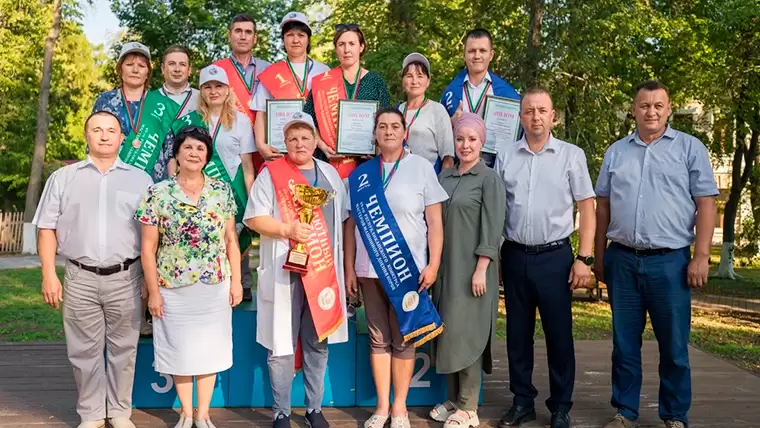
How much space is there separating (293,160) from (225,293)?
78cm

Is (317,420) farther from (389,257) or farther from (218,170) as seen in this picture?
(218,170)

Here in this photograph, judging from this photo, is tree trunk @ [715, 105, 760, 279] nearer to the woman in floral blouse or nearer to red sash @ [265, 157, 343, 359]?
red sash @ [265, 157, 343, 359]

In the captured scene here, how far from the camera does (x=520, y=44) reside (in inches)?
418

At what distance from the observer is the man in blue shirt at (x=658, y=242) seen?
3.90 metres

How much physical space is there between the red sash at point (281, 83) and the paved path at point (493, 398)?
194cm

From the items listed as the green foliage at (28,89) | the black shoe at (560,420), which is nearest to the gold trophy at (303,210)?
the black shoe at (560,420)

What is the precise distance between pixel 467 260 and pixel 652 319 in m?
1.07

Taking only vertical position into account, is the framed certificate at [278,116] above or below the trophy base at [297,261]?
above

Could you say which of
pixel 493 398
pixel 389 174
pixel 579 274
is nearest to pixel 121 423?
pixel 389 174

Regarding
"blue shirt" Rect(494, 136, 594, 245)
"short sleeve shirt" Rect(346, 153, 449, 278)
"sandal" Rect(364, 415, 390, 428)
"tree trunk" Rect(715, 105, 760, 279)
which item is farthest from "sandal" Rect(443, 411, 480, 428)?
"tree trunk" Rect(715, 105, 760, 279)

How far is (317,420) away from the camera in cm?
399

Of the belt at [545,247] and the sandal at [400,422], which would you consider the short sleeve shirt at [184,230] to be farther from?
the belt at [545,247]

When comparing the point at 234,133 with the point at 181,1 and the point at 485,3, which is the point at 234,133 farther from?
the point at 181,1

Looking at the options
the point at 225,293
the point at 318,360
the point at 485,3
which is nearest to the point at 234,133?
the point at 225,293
